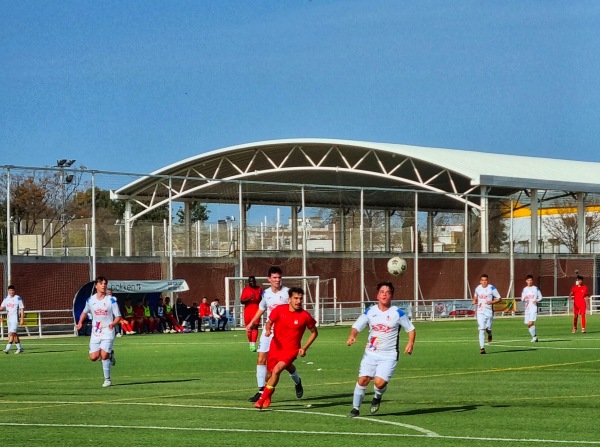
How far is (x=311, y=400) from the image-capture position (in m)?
17.8

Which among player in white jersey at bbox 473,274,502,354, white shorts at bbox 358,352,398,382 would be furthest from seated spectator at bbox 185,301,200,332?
white shorts at bbox 358,352,398,382

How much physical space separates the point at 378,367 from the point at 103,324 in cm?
734

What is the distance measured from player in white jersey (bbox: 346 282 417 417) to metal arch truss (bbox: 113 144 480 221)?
1716 inches

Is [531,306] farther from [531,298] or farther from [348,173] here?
[348,173]

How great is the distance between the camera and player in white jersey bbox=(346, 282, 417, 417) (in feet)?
50.2

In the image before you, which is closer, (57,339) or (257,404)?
(257,404)

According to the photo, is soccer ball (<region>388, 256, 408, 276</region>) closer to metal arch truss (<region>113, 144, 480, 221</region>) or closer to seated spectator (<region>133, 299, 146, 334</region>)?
metal arch truss (<region>113, 144, 480, 221</region>)

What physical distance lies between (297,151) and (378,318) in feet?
165

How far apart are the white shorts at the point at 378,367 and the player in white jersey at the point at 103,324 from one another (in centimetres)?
696

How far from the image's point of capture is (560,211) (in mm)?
91875

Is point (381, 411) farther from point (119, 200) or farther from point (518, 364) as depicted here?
point (119, 200)

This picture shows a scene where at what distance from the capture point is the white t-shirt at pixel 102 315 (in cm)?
2100

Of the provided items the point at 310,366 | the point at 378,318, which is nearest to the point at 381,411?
the point at 378,318

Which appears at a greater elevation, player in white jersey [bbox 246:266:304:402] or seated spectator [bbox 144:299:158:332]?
player in white jersey [bbox 246:266:304:402]
